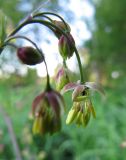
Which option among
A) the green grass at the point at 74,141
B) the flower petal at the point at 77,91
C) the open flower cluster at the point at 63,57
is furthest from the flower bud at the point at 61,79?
the green grass at the point at 74,141

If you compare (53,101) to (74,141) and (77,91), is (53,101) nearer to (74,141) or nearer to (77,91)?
(77,91)

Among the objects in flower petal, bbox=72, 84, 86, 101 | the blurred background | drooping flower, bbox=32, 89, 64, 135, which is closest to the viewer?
flower petal, bbox=72, 84, 86, 101

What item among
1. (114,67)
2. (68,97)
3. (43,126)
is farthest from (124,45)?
(43,126)

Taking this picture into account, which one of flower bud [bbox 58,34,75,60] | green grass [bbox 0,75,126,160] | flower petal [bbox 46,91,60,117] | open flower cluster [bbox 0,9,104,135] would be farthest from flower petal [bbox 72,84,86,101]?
green grass [bbox 0,75,126,160]

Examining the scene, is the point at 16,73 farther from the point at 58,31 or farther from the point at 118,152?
the point at 58,31

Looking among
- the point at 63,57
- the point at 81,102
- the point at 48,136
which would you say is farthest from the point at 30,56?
the point at 48,136

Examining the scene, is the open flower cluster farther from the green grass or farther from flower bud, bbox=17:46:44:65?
the green grass

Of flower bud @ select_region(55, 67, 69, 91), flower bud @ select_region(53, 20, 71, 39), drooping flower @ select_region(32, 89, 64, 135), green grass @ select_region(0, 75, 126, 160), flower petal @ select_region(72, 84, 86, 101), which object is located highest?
flower bud @ select_region(53, 20, 71, 39)
